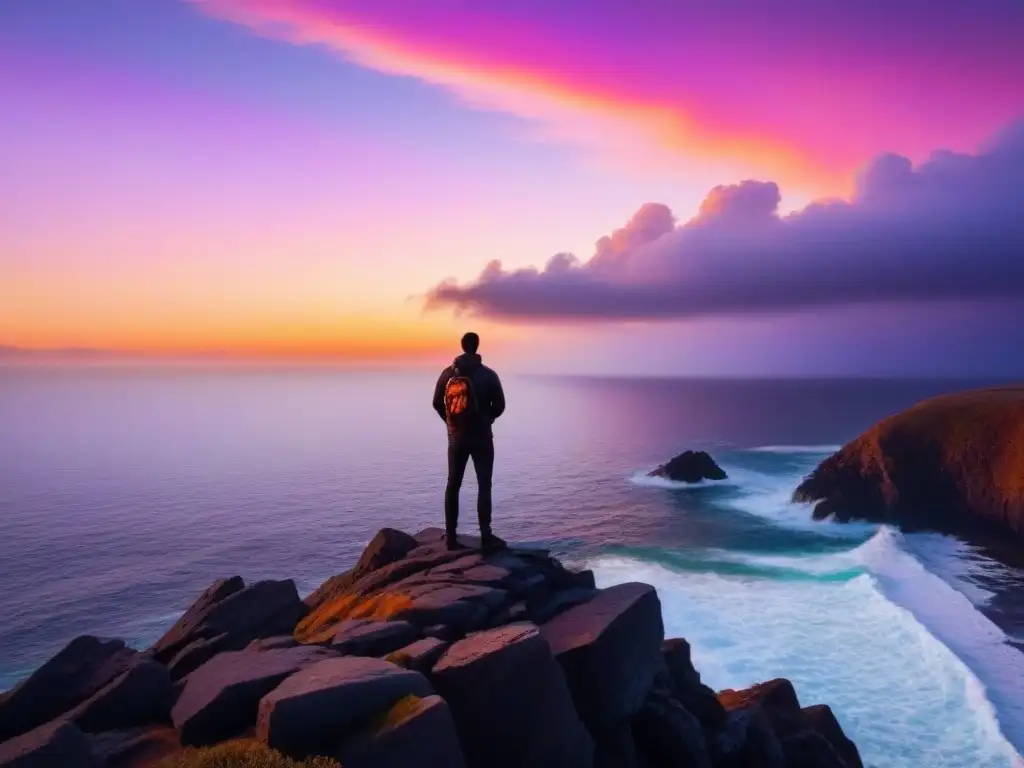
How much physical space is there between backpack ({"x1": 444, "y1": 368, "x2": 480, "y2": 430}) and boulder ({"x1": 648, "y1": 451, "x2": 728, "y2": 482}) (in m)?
72.9

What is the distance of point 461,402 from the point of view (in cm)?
1325

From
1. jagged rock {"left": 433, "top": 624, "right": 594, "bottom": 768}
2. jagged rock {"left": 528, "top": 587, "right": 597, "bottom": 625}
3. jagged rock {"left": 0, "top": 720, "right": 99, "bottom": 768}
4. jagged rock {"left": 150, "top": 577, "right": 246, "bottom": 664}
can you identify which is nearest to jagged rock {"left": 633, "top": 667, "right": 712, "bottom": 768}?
jagged rock {"left": 528, "top": 587, "right": 597, "bottom": 625}

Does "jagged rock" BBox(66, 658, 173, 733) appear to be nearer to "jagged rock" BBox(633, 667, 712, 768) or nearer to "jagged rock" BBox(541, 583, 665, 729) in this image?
"jagged rock" BBox(541, 583, 665, 729)

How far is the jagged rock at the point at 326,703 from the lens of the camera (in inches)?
320

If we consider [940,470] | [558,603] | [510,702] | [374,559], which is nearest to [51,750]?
[510,702]

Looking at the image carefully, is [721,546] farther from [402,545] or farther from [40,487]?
[40,487]

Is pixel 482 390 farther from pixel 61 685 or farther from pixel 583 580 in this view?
pixel 61 685

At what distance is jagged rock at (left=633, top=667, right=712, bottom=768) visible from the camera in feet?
41.2

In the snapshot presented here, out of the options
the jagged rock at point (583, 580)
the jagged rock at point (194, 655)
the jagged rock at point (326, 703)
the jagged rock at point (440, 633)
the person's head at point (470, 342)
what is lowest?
the jagged rock at point (194, 655)

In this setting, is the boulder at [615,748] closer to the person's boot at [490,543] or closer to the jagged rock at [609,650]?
the jagged rock at [609,650]

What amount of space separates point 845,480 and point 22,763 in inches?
2733

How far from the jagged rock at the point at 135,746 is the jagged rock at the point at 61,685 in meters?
2.53

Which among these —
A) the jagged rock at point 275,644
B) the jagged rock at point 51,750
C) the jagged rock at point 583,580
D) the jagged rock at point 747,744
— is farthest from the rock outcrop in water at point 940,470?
the jagged rock at point 51,750

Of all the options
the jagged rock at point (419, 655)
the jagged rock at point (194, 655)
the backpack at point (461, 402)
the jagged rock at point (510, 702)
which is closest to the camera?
the jagged rock at point (510, 702)
